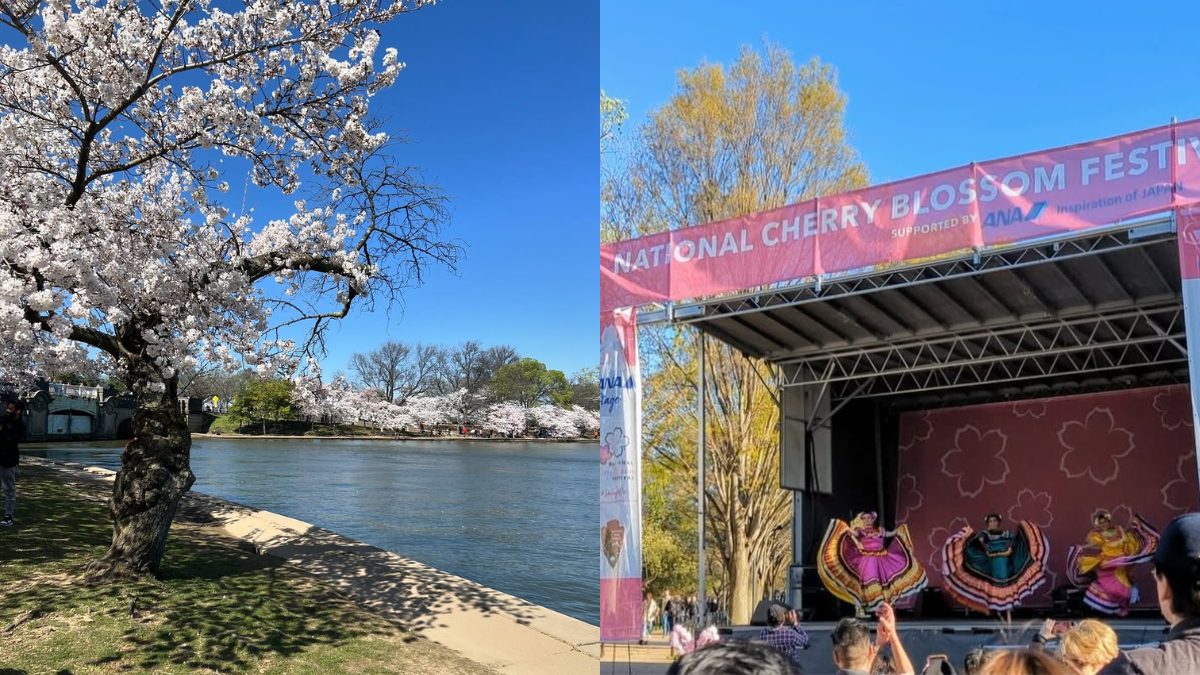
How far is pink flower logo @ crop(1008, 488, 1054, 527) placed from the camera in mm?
11086

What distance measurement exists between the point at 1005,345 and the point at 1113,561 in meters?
2.64

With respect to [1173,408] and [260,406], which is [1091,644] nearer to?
[1173,408]

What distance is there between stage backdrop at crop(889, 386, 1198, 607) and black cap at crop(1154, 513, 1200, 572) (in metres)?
8.81

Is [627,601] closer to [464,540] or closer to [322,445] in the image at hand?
[464,540]

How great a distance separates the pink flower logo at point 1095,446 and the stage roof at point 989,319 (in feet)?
1.50

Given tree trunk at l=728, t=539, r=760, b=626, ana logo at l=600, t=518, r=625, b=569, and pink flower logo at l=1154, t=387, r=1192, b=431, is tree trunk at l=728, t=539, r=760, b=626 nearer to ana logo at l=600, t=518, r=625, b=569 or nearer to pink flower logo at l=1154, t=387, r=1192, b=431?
pink flower logo at l=1154, t=387, r=1192, b=431

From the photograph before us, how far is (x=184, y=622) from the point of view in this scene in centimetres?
591

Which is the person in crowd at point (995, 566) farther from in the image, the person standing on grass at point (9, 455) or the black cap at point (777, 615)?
the person standing on grass at point (9, 455)

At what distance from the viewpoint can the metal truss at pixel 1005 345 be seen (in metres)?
8.70

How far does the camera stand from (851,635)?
138 inches

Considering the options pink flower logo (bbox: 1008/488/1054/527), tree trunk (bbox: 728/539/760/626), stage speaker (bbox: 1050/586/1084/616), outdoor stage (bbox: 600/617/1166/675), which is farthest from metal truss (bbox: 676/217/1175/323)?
tree trunk (bbox: 728/539/760/626)

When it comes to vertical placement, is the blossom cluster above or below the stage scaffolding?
below

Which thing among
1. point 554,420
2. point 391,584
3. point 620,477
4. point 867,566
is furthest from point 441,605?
point 554,420

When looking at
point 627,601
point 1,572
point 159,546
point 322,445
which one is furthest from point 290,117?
point 322,445
